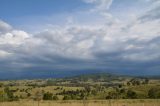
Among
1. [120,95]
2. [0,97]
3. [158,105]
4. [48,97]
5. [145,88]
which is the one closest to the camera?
[158,105]

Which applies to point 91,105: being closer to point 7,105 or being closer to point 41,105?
point 41,105

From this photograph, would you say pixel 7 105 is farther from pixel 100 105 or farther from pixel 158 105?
pixel 158 105

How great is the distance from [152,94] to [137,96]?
3.57m

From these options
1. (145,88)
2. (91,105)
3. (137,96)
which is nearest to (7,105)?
(91,105)

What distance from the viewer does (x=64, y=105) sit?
176 feet

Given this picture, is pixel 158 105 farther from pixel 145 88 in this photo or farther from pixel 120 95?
pixel 145 88

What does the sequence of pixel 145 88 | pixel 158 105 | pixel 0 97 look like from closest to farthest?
1. pixel 158 105
2. pixel 0 97
3. pixel 145 88

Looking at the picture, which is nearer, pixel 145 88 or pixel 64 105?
pixel 64 105

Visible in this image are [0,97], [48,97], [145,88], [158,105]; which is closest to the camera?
[158,105]

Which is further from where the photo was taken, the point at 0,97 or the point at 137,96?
the point at 137,96

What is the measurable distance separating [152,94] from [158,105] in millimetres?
33893

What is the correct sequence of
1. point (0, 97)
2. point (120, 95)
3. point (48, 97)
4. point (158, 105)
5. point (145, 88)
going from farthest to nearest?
point (145, 88), point (120, 95), point (48, 97), point (0, 97), point (158, 105)

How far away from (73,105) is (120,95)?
121ft

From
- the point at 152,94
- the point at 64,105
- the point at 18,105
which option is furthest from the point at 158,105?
the point at 152,94
